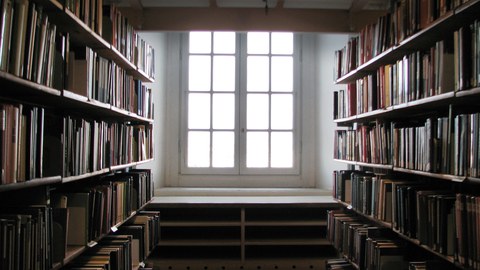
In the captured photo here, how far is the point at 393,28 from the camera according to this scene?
2.45 m

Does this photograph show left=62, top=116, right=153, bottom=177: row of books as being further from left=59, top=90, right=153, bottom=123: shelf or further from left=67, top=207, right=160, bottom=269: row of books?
left=67, top=207, right=160, bottom=269: row of books

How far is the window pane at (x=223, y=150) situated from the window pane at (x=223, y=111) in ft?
0.38

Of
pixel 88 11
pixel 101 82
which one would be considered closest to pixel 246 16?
pixel 101 82

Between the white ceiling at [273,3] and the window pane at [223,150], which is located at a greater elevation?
the white ceiling at [273,3]

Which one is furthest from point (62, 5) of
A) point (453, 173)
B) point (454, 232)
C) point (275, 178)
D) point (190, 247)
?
point (275, 178)

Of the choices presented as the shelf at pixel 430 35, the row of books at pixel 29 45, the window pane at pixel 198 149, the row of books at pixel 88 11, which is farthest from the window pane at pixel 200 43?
the row of books at pixel 29 45

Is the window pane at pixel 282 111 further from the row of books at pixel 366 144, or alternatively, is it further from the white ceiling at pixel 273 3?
the white ceiling at pixel 273 3

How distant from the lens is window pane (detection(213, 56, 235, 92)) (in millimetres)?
5219

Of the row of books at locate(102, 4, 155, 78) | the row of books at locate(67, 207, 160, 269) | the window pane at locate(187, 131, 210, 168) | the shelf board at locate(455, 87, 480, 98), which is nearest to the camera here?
the shelf board at locate(455, 87, 480, 98)

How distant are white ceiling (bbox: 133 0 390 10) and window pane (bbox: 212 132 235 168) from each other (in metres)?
1.86

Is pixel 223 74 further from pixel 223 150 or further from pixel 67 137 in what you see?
pixel 67 137

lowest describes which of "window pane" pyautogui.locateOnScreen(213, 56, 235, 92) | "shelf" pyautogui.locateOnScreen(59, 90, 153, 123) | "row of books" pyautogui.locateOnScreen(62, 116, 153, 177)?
"row of books" pyautogui.locateOnScreen(62, 116, 153, 177)

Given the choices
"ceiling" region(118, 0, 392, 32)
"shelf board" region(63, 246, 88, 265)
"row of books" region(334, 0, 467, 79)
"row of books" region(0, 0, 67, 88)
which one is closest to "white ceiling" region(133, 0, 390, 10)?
"ceiling" region(118, 0, 392, 32)

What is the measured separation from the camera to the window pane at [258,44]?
5238 millimetres
